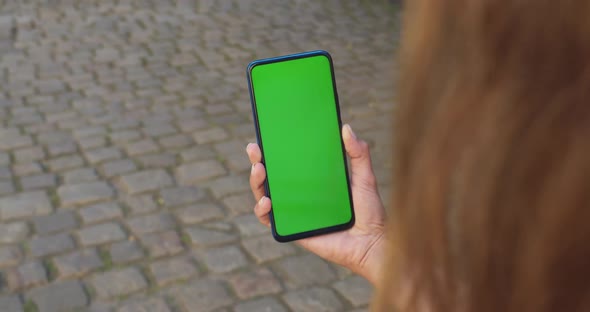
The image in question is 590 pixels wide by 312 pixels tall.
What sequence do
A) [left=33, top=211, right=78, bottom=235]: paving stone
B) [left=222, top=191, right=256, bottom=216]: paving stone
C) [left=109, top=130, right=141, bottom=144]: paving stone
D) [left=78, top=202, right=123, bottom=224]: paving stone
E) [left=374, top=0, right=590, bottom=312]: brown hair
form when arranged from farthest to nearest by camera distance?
[left=109, top=130, right=141, bottom=144]: paving stone
[left=222, top=191, right=256, bottom=216]: paving stone
[left=78, top=202, right=123, bottom=224]: paving stone
[left=33, top=211, right=78, bottom=235]: paving stone
[left=374, top=0, right=590, bottom=312]: brown hair

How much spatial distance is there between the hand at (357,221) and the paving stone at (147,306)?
1547mm

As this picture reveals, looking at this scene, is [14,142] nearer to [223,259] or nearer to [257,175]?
[223,259]

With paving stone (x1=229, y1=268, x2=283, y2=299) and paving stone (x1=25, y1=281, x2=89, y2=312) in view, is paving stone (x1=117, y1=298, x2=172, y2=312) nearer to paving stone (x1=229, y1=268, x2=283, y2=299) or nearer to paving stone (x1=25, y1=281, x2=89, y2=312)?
paving stone (x1=25, y1=281, x2=89, y2=312)

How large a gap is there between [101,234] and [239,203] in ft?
2.48

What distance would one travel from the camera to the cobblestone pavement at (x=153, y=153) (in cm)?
349

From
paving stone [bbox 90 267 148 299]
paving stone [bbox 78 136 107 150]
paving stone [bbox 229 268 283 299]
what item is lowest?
paving stone [bbox 229 268 283 299]

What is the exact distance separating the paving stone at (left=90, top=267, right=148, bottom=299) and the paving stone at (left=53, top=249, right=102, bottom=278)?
0.09m

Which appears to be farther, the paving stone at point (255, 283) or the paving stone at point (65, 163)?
the paving stone at point (65, 163)

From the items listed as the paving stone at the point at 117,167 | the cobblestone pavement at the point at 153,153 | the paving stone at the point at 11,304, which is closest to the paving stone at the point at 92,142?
the cobblestone pavement at the point at 153,153

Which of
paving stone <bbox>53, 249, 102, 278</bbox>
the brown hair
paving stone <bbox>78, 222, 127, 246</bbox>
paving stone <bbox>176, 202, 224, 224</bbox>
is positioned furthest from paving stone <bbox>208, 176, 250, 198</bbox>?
the brown hair

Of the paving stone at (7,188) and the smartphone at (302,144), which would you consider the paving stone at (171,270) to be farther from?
the smartphone at (302,144)

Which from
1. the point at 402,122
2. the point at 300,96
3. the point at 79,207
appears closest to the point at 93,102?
the point at 79,207

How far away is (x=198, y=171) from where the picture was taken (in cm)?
459

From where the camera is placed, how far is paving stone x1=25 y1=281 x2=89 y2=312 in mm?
3307
